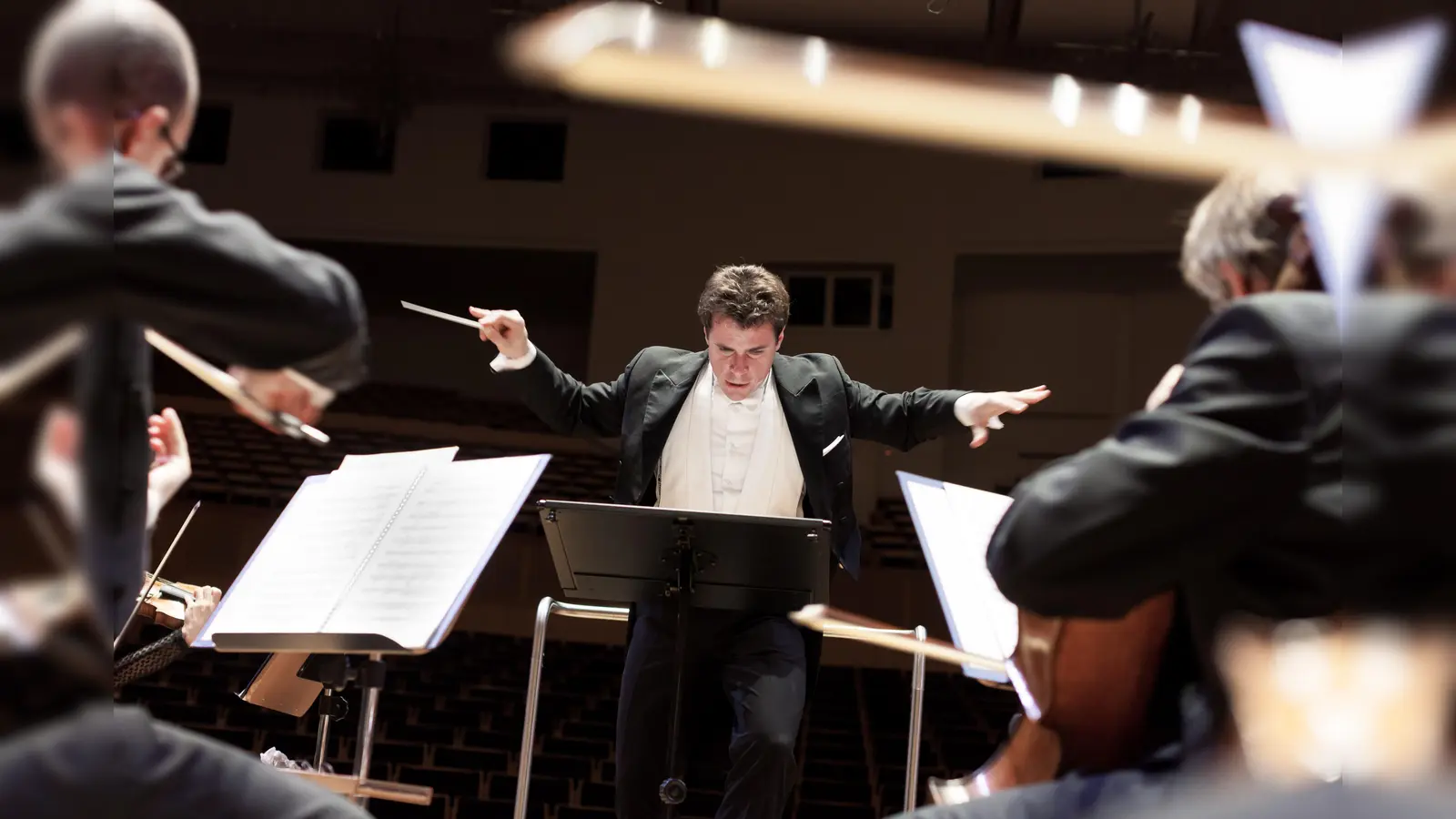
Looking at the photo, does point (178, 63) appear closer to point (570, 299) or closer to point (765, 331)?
point (765, 331)

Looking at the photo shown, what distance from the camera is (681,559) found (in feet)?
7.55

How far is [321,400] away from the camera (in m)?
1.14

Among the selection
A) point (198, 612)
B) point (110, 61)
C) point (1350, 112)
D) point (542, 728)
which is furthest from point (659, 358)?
A: point (542, 728)

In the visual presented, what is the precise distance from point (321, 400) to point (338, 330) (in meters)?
0.12

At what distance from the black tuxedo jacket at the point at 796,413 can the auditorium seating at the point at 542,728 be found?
2.02 m

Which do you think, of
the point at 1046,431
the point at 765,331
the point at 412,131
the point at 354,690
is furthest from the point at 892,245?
the point at 765,331

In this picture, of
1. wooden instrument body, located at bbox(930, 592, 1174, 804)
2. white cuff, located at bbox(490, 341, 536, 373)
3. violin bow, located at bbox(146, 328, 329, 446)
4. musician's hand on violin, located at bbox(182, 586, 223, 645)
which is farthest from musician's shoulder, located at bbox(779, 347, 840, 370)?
violin bow, located at bbox(146, 328, 329, 446)

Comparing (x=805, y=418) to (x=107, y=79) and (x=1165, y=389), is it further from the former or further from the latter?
(x=107, y=79)

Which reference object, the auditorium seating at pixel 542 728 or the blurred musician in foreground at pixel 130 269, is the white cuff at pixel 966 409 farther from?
the auditorium seating at pixel 542 728

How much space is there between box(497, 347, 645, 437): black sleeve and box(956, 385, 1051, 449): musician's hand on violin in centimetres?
79

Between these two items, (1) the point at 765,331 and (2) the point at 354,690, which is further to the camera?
(2) the point at 354,690

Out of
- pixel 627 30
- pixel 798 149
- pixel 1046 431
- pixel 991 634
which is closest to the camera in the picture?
pixel 627 30

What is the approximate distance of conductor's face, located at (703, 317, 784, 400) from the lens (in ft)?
9.35

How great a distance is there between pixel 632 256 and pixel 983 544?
8.12 metres
